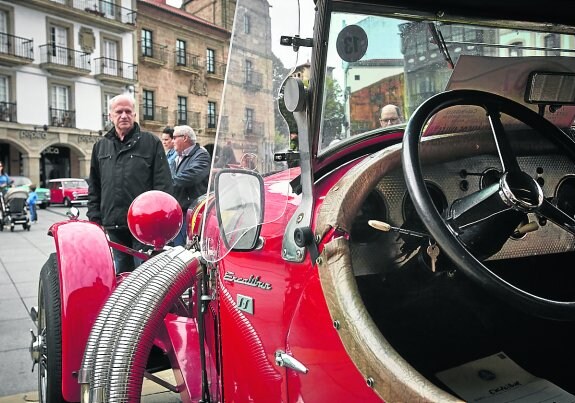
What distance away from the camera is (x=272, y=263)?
4.99ft

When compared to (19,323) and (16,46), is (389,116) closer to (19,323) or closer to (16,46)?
(19,323)

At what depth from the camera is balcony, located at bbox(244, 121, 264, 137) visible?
155 cm

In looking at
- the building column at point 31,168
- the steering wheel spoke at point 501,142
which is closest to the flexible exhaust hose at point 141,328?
the steering wheel spoke at point 501,142

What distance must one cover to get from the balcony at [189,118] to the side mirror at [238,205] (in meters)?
32.3

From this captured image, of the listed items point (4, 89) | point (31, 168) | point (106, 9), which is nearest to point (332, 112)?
point (31, 168)

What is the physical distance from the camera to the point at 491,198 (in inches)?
54.2

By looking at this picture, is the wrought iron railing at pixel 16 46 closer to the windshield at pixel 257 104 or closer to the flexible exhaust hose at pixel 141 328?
the flexible exhaust hose at pixel 141 328

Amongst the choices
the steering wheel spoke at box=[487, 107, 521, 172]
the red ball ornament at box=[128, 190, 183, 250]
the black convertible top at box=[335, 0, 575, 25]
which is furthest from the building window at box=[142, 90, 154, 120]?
the steering wheel spoke at box=[487, 107, 521, 172]

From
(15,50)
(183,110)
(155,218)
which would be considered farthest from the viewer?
(183,110)

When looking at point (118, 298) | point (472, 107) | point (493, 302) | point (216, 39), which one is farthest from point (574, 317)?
point (216, 39)

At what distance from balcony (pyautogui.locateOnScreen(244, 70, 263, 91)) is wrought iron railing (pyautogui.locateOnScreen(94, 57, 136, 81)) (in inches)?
1185

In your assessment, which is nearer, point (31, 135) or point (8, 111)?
point (8, 111)

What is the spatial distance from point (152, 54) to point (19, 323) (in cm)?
3012

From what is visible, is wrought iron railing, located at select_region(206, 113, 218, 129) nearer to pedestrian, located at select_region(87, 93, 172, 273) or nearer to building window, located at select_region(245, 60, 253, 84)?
pedestrian, located at select_region(87, 93, 172, 273)
